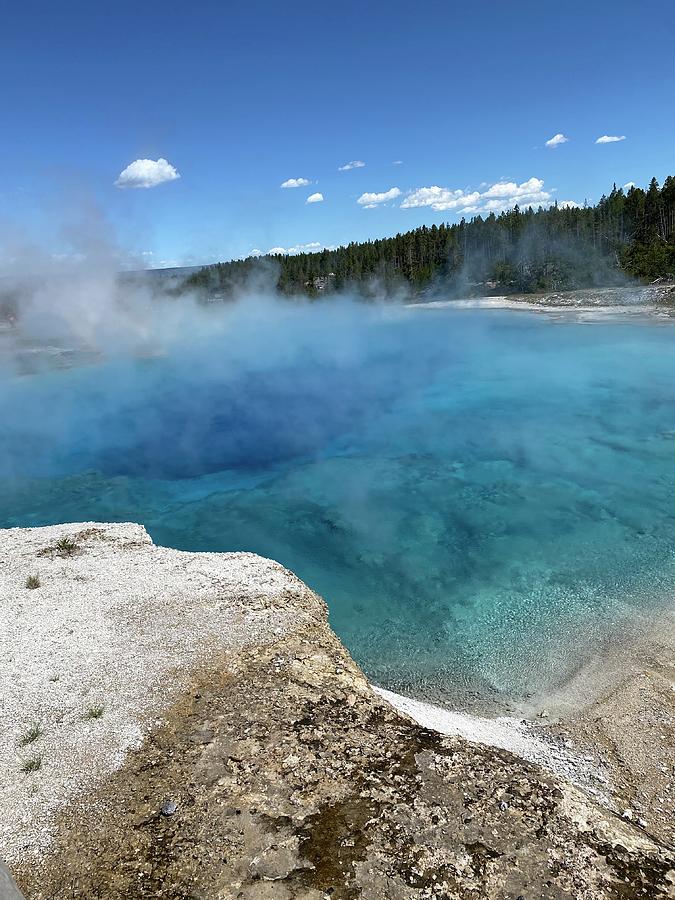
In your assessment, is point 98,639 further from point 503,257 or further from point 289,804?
point 503,257

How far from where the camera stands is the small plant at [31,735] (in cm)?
668

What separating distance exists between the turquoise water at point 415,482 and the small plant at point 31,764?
524 cm

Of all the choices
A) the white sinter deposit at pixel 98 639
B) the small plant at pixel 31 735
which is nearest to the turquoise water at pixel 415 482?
the white sinter deposit at pixel 98 639

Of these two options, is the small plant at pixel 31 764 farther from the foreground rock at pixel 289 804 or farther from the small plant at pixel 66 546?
the small plant at pixel 66 546

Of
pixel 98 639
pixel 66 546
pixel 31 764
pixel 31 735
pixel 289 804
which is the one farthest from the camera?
pixel 66 546

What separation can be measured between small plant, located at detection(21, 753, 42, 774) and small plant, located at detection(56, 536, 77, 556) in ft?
18.3

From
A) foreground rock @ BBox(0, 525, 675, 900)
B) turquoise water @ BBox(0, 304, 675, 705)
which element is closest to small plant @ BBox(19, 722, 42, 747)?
foreground rock @ BBox(0, 525, 675, 900)

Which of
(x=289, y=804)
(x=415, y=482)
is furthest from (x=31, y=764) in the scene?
(x=415, y=482)

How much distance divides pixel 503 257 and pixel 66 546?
7512 cm

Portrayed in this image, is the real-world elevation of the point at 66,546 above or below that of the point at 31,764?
above

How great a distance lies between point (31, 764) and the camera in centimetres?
630

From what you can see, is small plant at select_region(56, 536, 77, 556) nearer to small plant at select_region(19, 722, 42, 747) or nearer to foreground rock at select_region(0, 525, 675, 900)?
foreground rock at select_region(0, 525, 675, 900)

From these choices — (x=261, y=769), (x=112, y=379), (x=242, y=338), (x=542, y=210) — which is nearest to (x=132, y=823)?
(x=261, y=769)

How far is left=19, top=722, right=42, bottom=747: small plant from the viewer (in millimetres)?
6680
